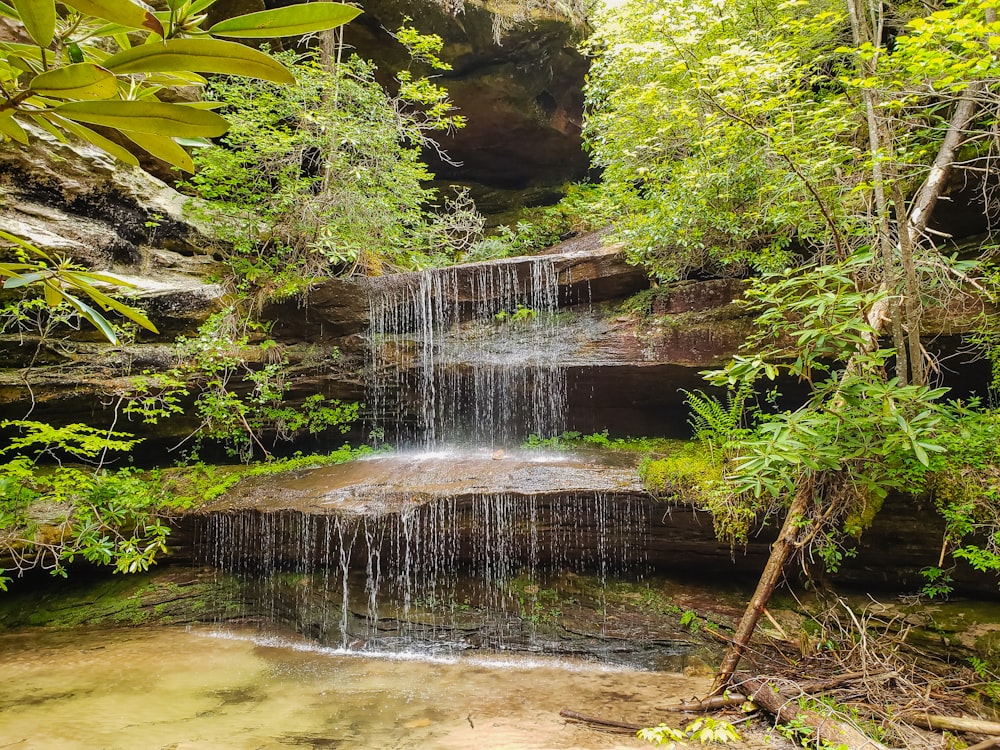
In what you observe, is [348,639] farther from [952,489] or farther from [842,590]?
[952,489]

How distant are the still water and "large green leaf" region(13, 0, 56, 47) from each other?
405cm

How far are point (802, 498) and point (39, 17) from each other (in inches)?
197

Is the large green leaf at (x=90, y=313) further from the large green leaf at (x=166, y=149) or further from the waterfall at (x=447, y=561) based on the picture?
the waterfall at (x=447, y=561)

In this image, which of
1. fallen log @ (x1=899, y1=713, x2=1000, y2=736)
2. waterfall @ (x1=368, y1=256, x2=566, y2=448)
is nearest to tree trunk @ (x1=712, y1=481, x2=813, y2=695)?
fallen log @ (x1=899, y1=713, x2=1000, y2=736)

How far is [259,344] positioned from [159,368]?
142 centimetres

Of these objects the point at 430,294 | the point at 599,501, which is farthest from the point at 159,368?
the point at 599,501

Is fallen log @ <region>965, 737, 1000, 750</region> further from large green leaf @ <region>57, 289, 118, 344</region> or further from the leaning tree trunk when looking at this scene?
large green leaf @ <region>57, 289, 118, 344</region>

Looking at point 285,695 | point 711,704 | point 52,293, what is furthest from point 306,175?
point 711,704

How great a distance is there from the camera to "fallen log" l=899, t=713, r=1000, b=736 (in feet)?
10.5

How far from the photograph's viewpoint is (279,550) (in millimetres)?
6324

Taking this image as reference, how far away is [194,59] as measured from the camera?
0.96 meters

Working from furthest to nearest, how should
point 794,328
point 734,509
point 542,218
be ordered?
point 542,218
point 734,509
point 794,328

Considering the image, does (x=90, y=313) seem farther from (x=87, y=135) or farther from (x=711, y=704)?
(x=711, y=704)

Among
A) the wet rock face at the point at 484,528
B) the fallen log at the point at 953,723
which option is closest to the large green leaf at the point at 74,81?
the fallen log at the point at 953,723
